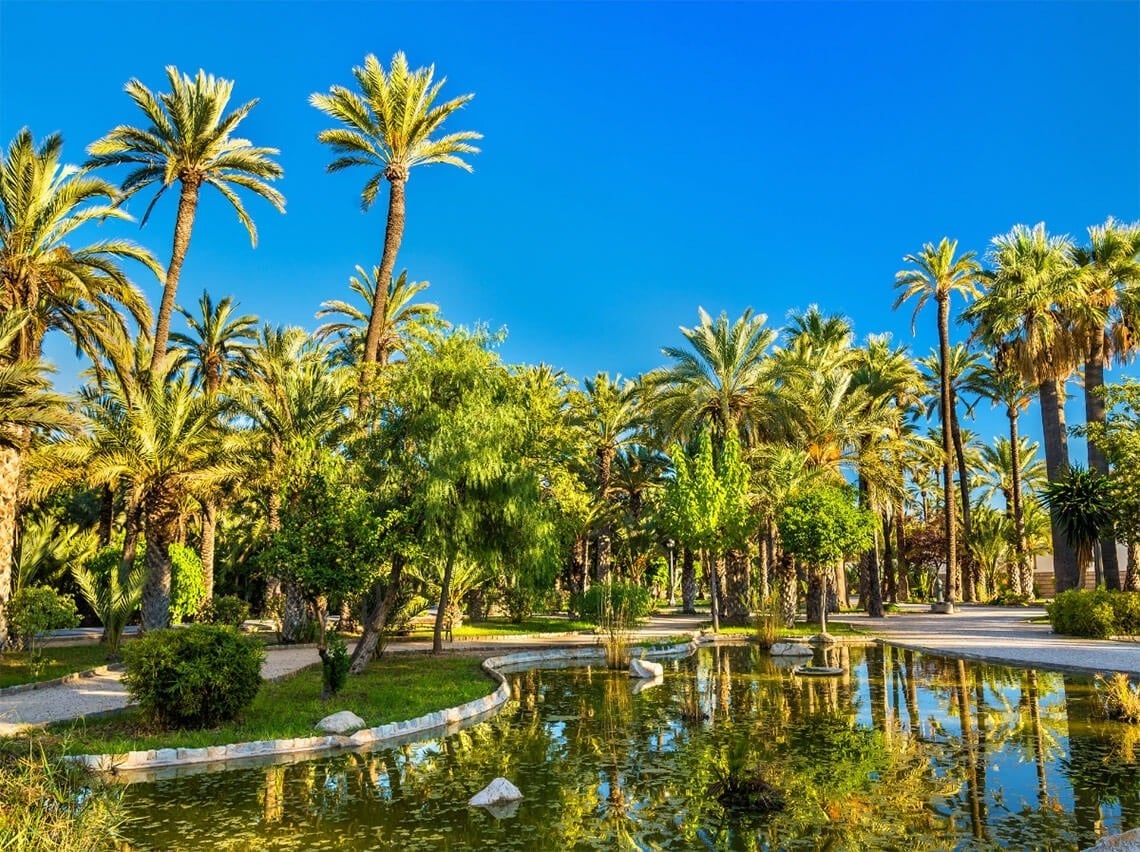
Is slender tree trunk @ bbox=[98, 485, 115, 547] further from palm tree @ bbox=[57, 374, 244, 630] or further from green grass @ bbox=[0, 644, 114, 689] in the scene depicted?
palm tree @ bbox=[57, 374, 244, 630]

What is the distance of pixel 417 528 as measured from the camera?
17734 millimetres

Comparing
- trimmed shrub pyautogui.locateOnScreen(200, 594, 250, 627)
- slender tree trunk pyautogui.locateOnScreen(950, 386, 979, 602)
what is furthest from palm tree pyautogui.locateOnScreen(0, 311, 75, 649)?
slender tree trunk pyautogui.locateOnScreen(950, 386, 979, 602)

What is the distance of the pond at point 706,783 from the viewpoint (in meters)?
7.78

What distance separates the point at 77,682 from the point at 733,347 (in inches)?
985

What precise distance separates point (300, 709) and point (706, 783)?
24.3ft

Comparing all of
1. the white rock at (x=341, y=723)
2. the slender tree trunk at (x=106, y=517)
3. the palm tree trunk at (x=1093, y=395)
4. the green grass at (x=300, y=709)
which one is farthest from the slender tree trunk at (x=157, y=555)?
the palm tree trunk at (x=1093, y=395)

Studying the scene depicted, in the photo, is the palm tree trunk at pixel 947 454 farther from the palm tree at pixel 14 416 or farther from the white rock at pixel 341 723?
the palm tree at pixel 14 416

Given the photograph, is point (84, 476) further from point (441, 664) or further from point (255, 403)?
point (441, 664)

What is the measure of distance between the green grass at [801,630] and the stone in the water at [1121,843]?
21991mm


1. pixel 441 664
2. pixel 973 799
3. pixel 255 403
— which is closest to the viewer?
pixel 973 799

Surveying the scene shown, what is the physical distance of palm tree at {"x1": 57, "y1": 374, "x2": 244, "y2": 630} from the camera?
22.0m

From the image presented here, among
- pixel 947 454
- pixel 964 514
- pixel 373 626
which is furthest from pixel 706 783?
pixel 964 514

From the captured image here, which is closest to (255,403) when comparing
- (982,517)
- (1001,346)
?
(1001,346)

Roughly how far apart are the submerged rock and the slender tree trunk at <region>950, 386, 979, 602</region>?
43.9 metres
